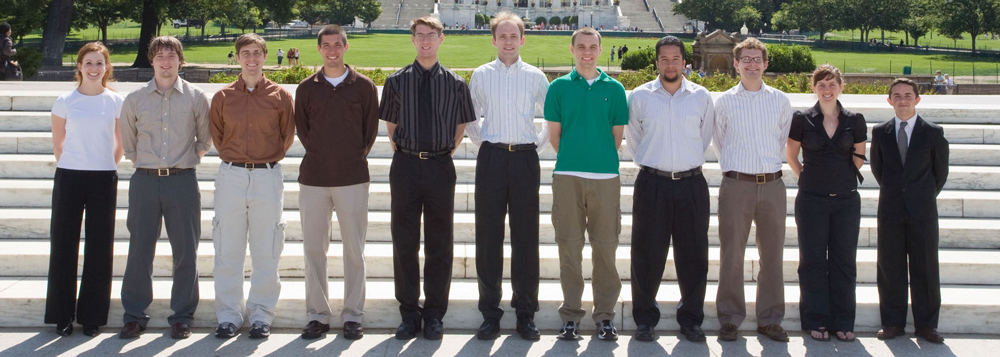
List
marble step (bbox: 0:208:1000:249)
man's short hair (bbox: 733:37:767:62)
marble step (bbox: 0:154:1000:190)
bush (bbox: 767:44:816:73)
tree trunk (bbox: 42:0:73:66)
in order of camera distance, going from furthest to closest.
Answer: tree trunk (bbox: 42:0:73:66)
bush (bbox: 767:44:816:73)
marble step (bbox: 0:154:1000:190)
marble step (bbox: 0:208:1000:249)
man's short hair (bbox: 733:37:767:62)

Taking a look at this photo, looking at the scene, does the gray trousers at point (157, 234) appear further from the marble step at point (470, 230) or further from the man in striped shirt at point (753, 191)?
the man in striped shirt at point (753, 191)

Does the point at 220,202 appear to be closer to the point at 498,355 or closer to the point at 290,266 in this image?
the point at 290,266

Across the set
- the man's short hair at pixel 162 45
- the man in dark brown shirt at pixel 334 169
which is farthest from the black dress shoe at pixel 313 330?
the man's short hair at pixel 162 45

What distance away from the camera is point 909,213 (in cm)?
659

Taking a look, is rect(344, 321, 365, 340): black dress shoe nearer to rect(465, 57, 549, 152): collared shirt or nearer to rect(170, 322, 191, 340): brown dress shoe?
rect(170, 322, 191, 340): brown dress shoe

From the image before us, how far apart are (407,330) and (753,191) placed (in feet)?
8.93

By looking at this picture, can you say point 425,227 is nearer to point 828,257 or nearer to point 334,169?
point 334,169

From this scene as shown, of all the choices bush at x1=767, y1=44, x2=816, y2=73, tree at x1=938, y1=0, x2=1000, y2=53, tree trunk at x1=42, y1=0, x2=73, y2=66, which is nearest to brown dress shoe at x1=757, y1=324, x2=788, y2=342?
bush at x1=767, y1=44, x2=816, y2=73

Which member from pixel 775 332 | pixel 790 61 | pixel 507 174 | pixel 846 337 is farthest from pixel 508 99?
pixel 790 61

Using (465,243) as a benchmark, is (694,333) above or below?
below

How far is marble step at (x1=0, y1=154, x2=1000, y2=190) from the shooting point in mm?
8906

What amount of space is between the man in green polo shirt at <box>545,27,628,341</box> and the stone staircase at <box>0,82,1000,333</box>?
1.30ft

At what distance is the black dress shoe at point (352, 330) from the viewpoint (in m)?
6.56

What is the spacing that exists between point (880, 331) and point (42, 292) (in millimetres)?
6407
